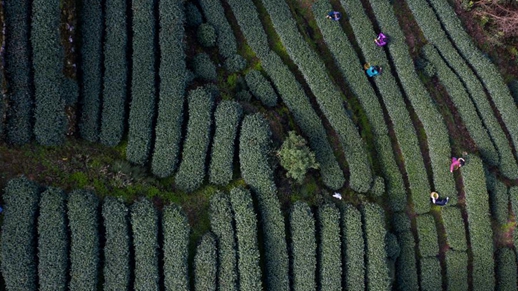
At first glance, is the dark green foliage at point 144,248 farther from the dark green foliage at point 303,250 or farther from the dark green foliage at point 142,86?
the dark green foliage at point 303,250

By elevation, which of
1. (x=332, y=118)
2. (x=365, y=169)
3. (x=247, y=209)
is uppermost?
(x=332, y=118)

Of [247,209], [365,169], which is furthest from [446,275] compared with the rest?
[247,209]

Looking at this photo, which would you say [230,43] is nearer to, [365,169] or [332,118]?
[332,118]

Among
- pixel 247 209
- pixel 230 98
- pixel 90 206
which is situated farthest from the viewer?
pixel 230 98

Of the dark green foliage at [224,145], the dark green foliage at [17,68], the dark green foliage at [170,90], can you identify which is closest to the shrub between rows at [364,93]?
the dark green foliage at [224,145]

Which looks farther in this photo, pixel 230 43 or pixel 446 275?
pixel 446 275

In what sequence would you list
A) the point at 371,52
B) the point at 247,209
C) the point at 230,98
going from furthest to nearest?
1. the point at 371,52
2. the point at 230,98
3. the point at 247,209

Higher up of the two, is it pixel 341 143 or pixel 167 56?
pixel 167 56
